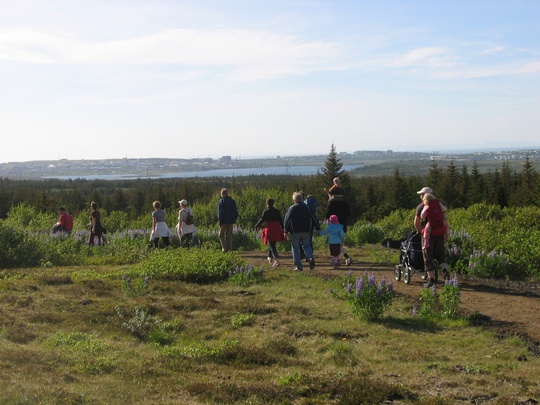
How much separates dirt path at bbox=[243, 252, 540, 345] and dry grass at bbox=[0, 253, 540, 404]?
562mm

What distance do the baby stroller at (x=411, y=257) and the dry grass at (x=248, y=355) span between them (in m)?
1.90

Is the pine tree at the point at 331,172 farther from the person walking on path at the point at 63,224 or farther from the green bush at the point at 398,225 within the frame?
the person walking on path at the point at 63,224

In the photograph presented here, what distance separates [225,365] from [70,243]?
13164mm

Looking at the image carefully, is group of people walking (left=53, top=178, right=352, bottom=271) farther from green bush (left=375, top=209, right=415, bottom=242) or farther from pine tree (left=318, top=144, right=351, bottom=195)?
pine tree (left=318, top=144, right=351, bottom=195)

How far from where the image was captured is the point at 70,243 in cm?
1925

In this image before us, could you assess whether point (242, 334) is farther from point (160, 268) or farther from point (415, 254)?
point (160, 268)

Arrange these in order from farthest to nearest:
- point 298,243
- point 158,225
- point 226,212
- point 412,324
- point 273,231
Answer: point 158,225
point 226,212
point 273,231
point 298,243
point 412,324

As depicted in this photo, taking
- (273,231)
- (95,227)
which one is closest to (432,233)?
(273,231)

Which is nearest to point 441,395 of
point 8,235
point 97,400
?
point 97,400

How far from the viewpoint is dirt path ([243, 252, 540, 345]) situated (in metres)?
8.64

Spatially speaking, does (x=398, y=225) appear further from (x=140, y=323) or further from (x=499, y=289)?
(x=140, y=323)

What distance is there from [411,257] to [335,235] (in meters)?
2.79

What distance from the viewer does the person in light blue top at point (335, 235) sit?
14.4 metres

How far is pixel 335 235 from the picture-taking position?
1438 cm
